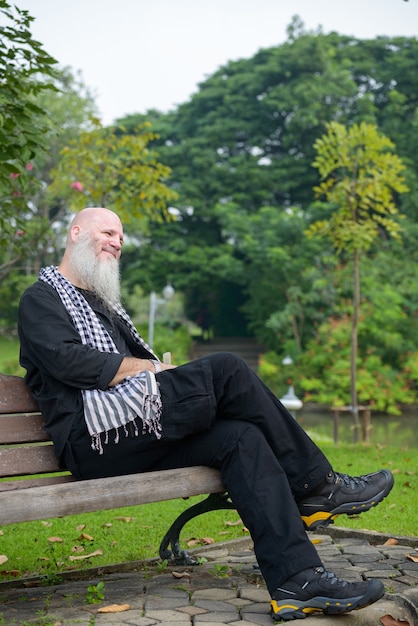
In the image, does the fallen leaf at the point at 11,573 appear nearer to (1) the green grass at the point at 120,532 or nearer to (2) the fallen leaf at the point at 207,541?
(1) the green grass at the point at 120,532

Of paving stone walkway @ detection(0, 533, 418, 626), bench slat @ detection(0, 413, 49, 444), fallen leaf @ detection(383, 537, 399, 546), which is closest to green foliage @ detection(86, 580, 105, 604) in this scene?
paving stone walkway @ detection(0, 533, 418, 626)

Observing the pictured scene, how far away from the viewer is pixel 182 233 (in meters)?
30.9

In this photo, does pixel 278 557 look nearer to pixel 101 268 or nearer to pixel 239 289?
pixel 101 268

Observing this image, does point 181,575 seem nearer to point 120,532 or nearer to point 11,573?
point 11,573

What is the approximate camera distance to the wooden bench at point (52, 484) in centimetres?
281

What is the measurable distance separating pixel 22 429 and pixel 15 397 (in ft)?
0.44

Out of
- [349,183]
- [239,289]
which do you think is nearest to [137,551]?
[349,183]

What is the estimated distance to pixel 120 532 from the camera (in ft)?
15.7

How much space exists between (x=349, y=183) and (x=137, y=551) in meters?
7.70

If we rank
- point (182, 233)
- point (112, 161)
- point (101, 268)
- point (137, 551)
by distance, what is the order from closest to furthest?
1. point (101, 268)
2. point (137, 551)
3. point (112, 161)
4. point (182, 233)

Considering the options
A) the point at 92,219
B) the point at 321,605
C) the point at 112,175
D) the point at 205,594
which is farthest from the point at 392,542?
the point at 112,175

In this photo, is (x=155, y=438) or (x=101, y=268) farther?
(x=101, y=268)

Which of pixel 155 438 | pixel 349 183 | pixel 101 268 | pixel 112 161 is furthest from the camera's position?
pixel 349 183

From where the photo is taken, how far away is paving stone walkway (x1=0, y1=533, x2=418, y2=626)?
2.97m
